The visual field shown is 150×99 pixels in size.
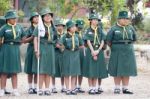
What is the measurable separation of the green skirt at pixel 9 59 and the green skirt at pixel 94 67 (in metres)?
1.74

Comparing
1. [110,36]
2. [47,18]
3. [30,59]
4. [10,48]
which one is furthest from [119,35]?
[10,48]

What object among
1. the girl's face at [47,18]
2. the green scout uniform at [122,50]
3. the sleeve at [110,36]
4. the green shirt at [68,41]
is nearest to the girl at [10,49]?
the girl's face at [47,18]

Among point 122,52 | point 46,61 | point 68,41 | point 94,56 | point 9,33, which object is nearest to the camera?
point 9,33

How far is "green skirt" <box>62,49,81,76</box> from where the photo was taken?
1475 cm

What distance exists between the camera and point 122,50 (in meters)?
15.0

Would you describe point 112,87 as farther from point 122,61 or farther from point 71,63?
point 71,63

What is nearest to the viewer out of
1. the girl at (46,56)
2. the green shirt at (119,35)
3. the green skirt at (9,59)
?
the green skirt at (9,59)

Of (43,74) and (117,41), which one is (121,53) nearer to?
(117,41)

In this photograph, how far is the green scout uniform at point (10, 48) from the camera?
46.9 ft

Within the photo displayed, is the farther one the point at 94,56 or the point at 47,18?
the point at 94,56

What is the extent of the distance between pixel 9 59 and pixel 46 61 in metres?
0.87

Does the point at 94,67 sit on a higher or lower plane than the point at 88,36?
lower

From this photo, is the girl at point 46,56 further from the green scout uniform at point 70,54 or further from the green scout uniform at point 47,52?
the green scout uniform at point 70,54

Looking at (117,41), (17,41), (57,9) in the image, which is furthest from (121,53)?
(57,9)
